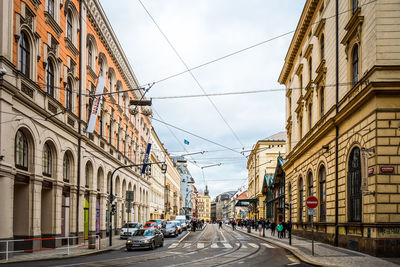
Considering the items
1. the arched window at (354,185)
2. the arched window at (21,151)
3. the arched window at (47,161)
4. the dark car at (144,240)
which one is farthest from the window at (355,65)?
A: the arched window at (47,161)

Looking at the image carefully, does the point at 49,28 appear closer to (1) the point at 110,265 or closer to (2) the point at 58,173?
(2) the point at 58,173

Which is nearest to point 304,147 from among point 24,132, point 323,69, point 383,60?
point 323,69

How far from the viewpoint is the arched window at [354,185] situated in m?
21.2

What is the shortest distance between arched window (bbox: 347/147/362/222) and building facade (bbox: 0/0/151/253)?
47.7 feet

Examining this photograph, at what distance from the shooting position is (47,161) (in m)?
24.7

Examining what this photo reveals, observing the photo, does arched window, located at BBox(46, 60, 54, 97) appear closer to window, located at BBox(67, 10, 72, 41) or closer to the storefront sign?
window, located at BBox(67, 10, 72, 41)

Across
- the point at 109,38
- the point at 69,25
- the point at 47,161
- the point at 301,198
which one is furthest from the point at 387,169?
the point at 109,38

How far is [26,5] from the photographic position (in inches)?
831

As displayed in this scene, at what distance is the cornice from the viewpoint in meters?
33.2

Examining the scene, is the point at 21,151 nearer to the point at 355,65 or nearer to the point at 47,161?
the point at 47,161

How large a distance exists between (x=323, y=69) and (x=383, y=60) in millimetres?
9616

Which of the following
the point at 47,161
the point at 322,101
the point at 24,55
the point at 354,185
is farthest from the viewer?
the point at 322,101

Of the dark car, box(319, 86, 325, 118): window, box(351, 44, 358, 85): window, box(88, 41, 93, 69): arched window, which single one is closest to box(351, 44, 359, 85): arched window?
box(351, 44, 358, 85): window

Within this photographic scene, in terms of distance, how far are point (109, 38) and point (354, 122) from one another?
24.2 m
